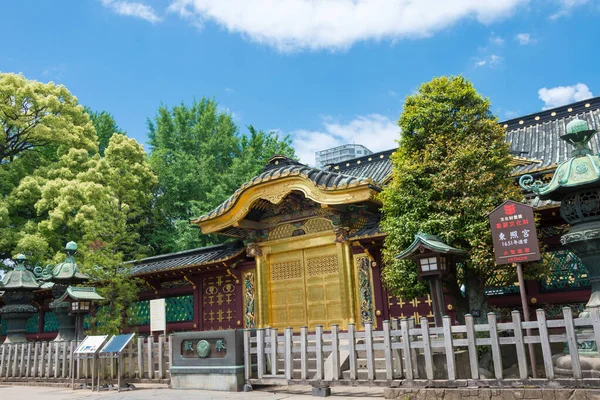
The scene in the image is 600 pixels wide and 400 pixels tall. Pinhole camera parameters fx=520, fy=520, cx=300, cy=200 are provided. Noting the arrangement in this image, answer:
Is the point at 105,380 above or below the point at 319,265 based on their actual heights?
below

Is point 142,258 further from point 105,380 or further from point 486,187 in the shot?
point 486,187

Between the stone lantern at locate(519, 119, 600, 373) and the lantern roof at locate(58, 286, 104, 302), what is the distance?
35.7ft

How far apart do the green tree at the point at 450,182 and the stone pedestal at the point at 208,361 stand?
3.49 meters

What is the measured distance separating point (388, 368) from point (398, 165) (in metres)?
4.46

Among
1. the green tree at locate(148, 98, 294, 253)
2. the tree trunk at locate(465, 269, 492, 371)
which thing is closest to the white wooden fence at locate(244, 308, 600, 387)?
the tree trunk at locate(465, 269, 492, 371)

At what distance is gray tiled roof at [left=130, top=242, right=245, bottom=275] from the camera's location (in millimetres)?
15555

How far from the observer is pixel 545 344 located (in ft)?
22.7

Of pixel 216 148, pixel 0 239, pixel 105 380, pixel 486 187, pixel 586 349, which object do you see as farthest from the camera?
pixel 216 148

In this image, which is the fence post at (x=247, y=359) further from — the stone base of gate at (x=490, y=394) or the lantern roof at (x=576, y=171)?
the lantern roof at (x=576, y=171)

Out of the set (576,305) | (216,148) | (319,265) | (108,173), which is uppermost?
(216,148)

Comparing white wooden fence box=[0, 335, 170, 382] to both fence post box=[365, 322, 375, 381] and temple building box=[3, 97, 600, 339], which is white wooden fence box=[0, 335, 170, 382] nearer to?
temple building box=[3, 97, 600, 339]

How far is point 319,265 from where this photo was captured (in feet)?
47.4

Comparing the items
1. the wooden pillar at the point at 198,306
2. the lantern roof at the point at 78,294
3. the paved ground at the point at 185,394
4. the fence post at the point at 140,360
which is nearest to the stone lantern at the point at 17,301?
the lantern roof at the point at 78,294

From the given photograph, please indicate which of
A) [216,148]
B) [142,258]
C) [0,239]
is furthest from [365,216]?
[216,148]
